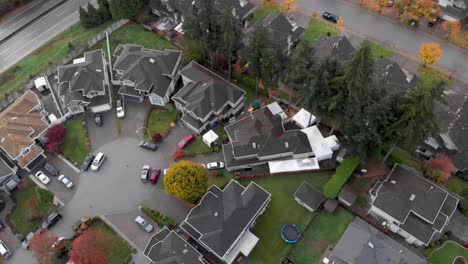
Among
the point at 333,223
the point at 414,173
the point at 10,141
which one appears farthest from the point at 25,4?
the point at 414,173

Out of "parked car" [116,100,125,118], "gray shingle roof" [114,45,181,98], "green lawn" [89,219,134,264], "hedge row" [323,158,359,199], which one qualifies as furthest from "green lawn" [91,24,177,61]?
"hedge row" [323,158,359,199]

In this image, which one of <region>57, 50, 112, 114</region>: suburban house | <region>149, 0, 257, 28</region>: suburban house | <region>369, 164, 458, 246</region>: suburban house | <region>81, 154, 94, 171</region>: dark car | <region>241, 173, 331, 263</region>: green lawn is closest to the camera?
<region>369, 164, 458, 246</region>: suburban house

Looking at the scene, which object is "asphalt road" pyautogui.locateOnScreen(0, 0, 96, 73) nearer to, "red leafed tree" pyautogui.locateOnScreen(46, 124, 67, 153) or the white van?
"red leafed tree" pyautogui.locateOnScreen(46, 124, 67, 153)

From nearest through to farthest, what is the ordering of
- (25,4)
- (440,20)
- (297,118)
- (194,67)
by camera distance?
(297,118) → (194,67) → (440,20) → (25,4)

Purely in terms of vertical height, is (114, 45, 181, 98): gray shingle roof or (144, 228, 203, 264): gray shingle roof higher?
(114, 45, 181, 98): gray shingle roof

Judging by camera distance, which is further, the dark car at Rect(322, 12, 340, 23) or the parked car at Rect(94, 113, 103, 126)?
the dark car at Rect(322, 12, 340, 23)

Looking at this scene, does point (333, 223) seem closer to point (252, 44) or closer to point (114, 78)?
point (252, 44)
